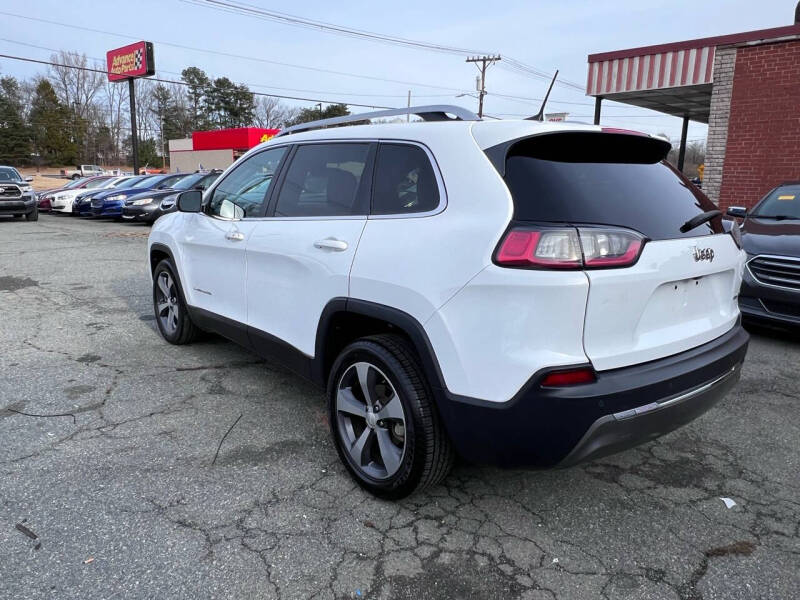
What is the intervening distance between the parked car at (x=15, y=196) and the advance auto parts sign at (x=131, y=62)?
2185 cm

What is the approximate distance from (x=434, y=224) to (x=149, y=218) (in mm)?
15710

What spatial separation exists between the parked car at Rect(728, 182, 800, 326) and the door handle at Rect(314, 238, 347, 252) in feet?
14.0

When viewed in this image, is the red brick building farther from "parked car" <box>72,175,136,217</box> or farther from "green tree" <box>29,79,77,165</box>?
"green tree" <box>29,79,77,165</box>

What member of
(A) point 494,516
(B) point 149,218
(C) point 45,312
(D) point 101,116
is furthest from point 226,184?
(D) point 101,116

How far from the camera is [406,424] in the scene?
2.56 metres

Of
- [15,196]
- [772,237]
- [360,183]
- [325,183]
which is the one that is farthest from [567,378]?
[15,196]

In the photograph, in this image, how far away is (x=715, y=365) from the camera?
2.55m

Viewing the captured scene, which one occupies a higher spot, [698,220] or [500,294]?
[698,220]

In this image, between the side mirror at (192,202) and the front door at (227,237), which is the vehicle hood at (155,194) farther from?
the front door at (227,237)

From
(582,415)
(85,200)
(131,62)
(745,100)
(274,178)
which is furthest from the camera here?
(131,62)

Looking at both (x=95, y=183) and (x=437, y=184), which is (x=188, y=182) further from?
(x=437, y=184)

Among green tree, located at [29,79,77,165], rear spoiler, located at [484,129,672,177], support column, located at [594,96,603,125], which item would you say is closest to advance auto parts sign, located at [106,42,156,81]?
support column, located at [594,96,603,125]

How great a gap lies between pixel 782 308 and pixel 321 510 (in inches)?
182

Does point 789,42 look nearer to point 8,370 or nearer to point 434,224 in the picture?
point 434,224
